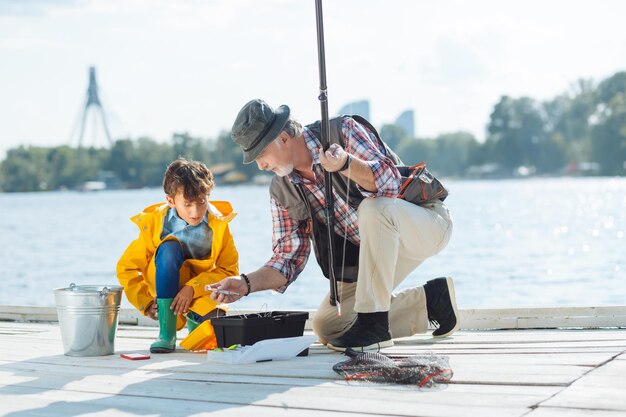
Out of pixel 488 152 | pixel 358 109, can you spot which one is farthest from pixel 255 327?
pixel 488 152

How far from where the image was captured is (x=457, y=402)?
2246mm

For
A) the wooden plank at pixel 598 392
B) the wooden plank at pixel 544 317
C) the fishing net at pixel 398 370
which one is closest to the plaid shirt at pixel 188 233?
the fishing net at pixel 398 370

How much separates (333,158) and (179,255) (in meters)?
0.77

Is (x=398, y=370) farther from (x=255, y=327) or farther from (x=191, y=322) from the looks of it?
(x=191, y=322)

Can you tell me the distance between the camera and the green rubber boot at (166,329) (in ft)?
10.8

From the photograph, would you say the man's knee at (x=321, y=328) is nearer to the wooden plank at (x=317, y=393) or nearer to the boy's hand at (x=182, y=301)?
the boy's hand at (x=182, y=301)

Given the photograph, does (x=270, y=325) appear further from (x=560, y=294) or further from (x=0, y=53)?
(x=0, y=53)

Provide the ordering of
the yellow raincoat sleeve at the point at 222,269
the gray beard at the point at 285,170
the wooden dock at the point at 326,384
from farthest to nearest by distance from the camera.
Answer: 1. the yellow raincoat sleeve at the point at 222,269
2. the gray beard at the point at 285,170
3. the wooden dock at the point at 326,384

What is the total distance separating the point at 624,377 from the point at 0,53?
6839cm

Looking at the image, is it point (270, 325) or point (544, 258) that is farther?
point (544, 258)

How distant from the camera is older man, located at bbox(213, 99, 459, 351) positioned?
3033mm

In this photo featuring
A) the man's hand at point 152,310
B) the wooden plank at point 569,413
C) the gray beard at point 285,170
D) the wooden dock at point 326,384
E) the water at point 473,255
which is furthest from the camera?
the water at point 473,255

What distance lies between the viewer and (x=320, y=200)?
3.29 meters

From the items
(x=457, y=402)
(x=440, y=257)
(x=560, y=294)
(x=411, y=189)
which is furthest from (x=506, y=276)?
(x=457, y=402)
